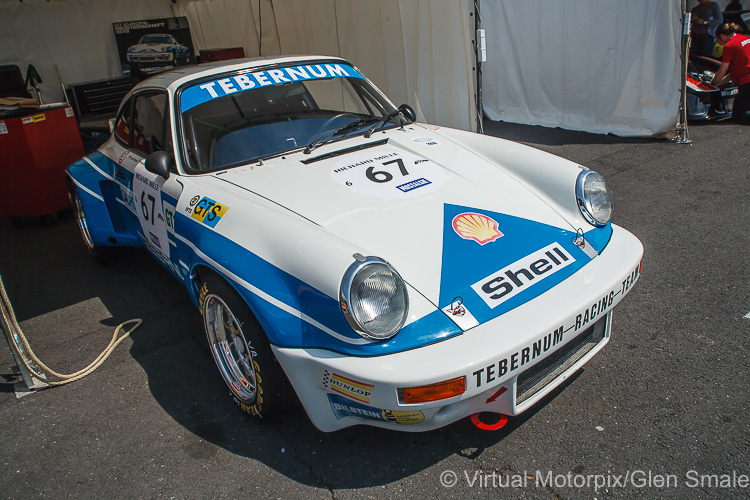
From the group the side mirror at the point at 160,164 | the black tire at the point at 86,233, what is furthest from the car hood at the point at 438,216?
the black tire at the point at 86,233

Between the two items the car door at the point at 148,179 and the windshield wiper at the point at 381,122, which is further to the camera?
the windshield wiper at the point at 381,122

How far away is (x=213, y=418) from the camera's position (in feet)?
8.30

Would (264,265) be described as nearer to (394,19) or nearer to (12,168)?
(12,168)

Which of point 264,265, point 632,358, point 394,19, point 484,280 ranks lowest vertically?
point 632,358

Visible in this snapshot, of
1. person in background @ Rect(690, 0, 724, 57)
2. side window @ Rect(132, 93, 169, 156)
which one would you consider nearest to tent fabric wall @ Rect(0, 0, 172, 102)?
side window @ Rect(132, 93, 169, 156)

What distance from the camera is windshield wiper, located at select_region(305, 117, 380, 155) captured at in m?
3.03

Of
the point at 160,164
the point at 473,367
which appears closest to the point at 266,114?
the point at 160,164

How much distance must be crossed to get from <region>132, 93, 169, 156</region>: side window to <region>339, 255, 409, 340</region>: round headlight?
1.78 metres

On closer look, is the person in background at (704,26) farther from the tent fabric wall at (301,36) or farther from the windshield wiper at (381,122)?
the windshield wiper at (381,122)

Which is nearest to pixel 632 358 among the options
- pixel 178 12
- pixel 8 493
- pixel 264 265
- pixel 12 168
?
pixel 264 265

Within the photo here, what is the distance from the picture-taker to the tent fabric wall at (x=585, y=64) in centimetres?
634

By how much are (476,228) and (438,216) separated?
7.0 inches

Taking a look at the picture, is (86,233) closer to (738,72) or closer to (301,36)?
(301,36)

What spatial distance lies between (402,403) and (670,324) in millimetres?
1785
